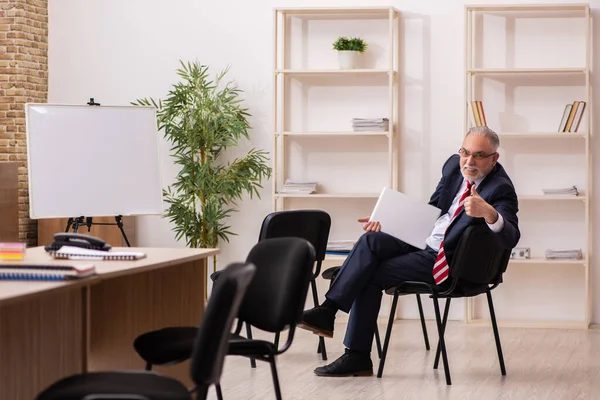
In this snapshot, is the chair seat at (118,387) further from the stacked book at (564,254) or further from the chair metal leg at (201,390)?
the stacked book at (564,254)

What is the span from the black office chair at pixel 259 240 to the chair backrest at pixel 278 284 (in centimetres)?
26

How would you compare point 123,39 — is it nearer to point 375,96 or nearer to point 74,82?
point 74,82

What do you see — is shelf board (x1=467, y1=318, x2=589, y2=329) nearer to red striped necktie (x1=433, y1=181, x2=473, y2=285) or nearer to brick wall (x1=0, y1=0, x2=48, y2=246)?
red striped necktie (x1=433, y1=181, x2=473, y2=285)

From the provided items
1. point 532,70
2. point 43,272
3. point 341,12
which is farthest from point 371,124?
point 43,272

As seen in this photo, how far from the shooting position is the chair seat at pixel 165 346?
128 inches

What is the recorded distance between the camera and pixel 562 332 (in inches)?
262

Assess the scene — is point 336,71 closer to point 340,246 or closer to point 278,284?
point 340,246

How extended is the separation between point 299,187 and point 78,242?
3362 mm

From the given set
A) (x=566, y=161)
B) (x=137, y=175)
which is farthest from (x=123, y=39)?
(x=566, y=161)

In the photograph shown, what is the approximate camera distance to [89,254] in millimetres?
3662

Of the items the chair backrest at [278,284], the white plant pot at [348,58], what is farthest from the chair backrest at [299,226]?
the white plant pot at [348,58]

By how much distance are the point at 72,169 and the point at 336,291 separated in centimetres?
204

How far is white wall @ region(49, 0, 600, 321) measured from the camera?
7156 millimetres

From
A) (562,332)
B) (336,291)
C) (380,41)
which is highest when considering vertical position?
(380,41)
